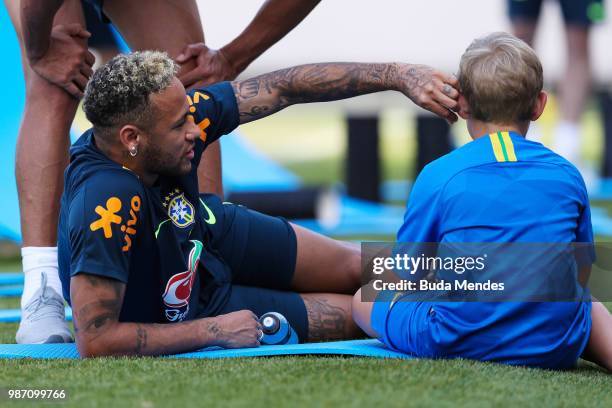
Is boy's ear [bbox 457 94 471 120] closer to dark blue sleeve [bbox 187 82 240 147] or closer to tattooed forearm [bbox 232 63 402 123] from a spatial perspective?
tattooed forearm [bbox 232 63 402 123]

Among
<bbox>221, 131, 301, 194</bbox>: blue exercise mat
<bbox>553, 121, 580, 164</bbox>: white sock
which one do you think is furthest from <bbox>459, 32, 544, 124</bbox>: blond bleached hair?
<bbox>553, 121, 580, 164</bbox>: white sock

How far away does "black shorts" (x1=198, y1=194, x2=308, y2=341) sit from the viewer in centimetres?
327

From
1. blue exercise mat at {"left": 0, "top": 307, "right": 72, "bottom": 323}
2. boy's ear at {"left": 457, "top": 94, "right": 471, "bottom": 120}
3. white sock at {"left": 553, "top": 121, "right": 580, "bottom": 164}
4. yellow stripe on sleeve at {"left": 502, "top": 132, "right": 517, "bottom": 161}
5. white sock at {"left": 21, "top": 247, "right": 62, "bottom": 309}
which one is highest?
boy's ear at {"left": 457, "top": 94, "right": 471, "bottom": 120}

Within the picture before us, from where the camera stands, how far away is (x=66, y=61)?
3570 millimetres

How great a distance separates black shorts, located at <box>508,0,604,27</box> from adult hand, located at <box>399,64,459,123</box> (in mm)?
4936

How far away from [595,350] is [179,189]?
1281 mm

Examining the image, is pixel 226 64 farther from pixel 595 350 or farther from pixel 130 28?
pixel 595 350

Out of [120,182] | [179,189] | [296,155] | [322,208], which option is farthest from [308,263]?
[296,155]

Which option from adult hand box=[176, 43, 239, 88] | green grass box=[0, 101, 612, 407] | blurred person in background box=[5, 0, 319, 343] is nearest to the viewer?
green grass box=[0, 101, 612, 407]

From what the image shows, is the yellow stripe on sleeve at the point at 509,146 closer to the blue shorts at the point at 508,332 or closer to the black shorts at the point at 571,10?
the blue shorts at the point at 508,332

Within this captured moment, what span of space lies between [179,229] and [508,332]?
994 mm

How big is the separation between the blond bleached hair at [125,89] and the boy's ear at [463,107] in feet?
2.69

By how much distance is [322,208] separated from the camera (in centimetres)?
755

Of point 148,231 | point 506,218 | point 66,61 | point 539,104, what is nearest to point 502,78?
point 539,104
